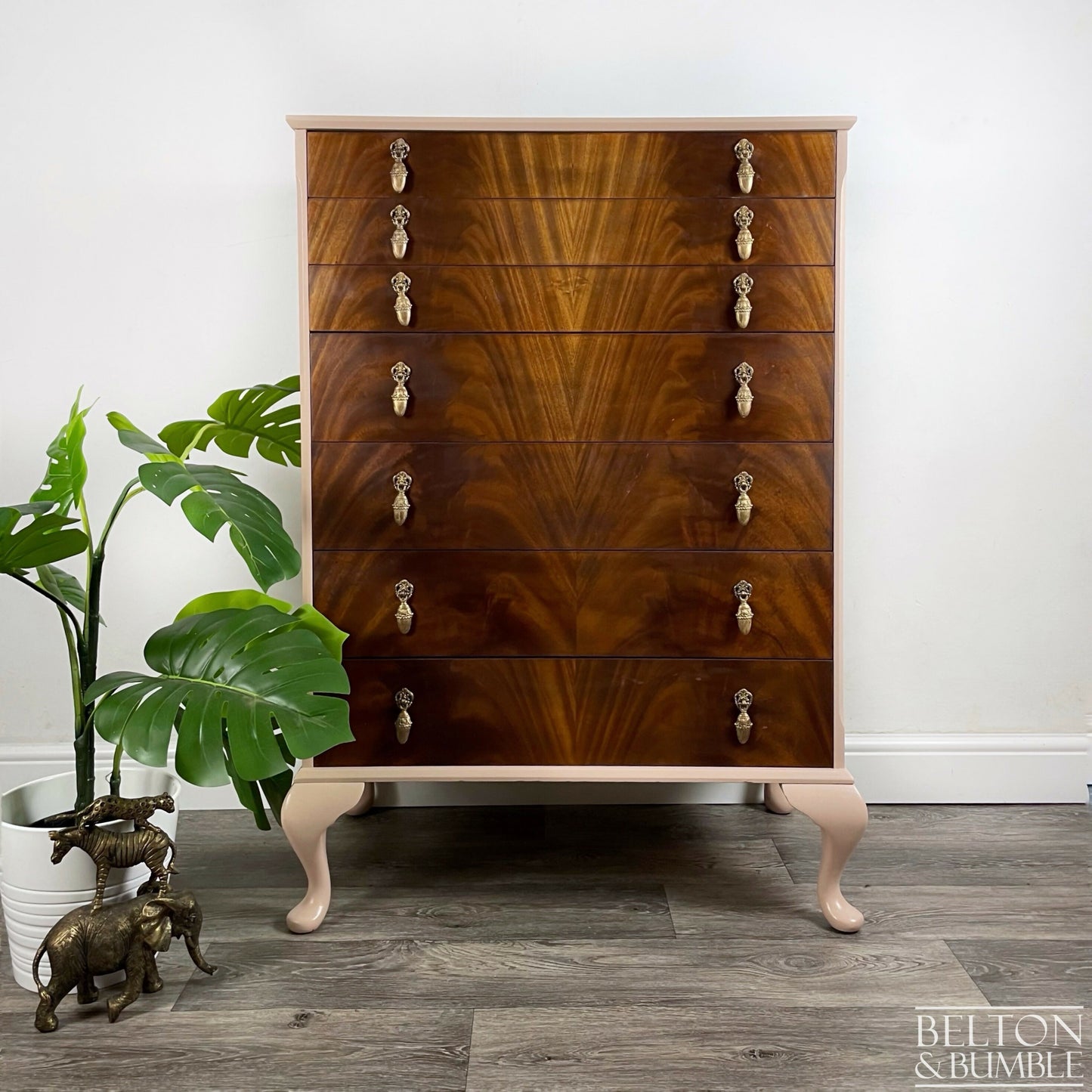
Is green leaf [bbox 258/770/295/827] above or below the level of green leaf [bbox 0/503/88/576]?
below

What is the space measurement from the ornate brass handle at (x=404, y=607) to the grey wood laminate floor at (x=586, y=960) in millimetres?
480

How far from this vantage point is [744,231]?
54.1 inches

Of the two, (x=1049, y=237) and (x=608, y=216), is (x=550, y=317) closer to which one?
(x=608, y=216)

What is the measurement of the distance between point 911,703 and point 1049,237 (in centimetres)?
103

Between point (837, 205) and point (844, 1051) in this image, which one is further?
point (837, 205)

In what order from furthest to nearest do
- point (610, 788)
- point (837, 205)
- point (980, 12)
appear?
point (610, 788) → point (980, 12) → point (837, 205)

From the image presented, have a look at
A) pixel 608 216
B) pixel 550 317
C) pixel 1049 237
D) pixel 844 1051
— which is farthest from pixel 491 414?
pixel 1049 237

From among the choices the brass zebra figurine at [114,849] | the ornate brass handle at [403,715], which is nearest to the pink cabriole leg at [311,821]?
the ornate brass handle at [403,715]

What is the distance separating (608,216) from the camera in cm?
139

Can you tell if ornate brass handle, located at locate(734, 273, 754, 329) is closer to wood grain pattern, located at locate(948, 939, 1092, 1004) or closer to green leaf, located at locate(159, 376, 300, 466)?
green leaf, located at locate(159, 376, 300, 466)

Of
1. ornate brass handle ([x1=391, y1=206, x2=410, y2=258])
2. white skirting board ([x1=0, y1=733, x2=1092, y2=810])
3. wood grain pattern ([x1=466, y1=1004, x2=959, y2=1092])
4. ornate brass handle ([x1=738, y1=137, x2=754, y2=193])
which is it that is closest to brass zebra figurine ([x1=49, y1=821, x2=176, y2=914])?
wood grain pattern ([x1=466, y1=1004, x2=959, y2=1092])

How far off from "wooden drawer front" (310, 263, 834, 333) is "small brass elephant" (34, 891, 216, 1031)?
896mm

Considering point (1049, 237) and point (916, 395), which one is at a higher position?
point (1049, 237)

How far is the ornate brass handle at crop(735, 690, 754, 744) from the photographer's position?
1412 mm
